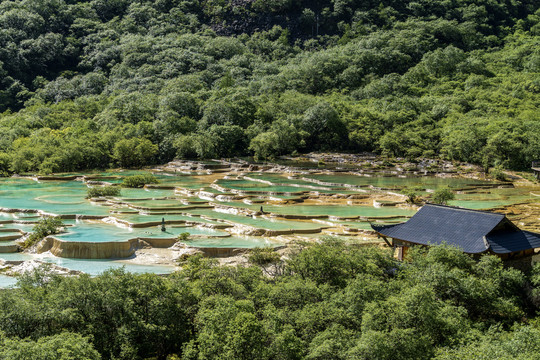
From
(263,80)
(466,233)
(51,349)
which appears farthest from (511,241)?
(263,80)

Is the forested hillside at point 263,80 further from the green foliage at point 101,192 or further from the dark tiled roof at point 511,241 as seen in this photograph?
the dark tiled roof at point 511,241

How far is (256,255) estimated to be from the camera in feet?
75.7

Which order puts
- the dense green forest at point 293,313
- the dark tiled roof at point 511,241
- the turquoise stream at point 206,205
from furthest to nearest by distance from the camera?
the turquoise stream at point 206,205 < the dark tiled roof at point 511,241 < the dense green forest at point 293,313

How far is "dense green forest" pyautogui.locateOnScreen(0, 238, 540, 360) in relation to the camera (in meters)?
14.6

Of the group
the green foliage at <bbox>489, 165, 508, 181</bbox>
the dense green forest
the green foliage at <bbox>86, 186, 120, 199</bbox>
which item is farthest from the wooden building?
the green foliage at <bbox>489, 165, 508, 181</bbox>

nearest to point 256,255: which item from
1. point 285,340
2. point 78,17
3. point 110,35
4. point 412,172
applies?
point 285,340

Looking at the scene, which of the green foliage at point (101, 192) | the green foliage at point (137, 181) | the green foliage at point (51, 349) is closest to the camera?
the green foliage at point (51, 349)

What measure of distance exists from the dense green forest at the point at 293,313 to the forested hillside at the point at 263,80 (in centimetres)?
4439

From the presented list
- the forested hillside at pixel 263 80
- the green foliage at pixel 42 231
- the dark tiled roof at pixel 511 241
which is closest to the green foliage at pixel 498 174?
the forested hillside at pixel 263 80

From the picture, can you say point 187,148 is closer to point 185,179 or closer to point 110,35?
point 185,179

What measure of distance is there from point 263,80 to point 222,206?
5867cm

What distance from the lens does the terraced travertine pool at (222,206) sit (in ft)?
99.0

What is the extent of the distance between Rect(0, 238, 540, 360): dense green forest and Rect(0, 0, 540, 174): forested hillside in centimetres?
4439

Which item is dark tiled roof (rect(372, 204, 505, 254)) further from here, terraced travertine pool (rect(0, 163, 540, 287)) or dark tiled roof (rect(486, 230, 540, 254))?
terraced travertine pool (rect(0, 163, 540, 287))
